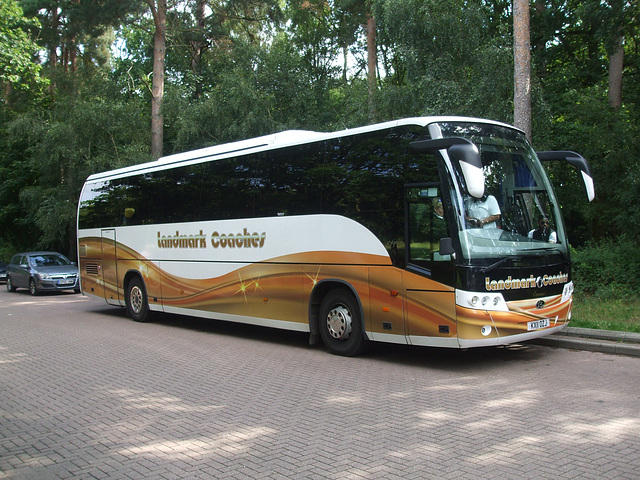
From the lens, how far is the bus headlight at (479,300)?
762cm

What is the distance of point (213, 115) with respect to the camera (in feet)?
79.2

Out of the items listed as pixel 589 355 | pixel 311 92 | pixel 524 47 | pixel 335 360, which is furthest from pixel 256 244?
pixel 311 92

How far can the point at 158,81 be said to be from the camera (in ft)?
87.2

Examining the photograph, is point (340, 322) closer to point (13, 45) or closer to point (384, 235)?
point (384, 235)

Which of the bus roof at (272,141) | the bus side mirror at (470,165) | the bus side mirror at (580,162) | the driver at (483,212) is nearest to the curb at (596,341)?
the bus side mirror at (580,162)

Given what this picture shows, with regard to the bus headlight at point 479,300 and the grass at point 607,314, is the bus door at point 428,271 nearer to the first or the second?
the bus headlight at point 479,300

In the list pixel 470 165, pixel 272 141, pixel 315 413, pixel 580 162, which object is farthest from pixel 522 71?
pixel 315 413

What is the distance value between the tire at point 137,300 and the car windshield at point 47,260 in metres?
11.7

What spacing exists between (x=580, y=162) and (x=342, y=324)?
4.43 metres

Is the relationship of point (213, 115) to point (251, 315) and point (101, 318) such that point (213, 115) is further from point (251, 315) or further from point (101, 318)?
point (251, 315)

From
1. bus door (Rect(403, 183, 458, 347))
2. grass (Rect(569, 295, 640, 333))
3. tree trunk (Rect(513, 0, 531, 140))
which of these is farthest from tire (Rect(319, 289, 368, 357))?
tree trunk (Rect(513, 0, 531, 140))

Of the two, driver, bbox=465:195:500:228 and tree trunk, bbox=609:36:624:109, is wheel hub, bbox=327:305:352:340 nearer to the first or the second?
driver, bbox=465:195:500:228

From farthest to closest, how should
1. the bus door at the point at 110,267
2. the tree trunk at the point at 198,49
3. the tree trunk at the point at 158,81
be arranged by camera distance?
the tree trunk at the point at 198,49 < the tree trunk at the point at 158,81 < the bus door at the point at 110,267

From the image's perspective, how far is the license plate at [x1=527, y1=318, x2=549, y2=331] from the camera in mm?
8062
